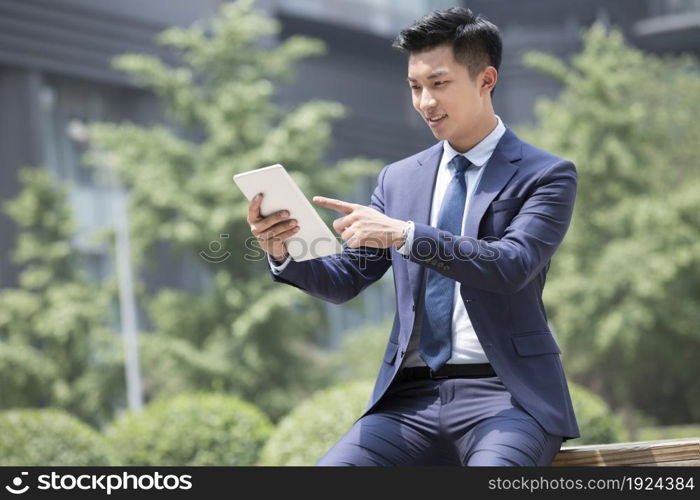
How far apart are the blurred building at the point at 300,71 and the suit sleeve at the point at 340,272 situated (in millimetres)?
14394

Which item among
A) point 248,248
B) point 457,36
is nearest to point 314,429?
point 457,36

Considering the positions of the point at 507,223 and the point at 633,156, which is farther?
the point at 633,156

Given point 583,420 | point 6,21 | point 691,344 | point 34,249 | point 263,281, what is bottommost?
point 583,420

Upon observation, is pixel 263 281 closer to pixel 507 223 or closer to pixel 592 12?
pixel 507 223

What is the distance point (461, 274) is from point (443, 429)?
0.44 metres

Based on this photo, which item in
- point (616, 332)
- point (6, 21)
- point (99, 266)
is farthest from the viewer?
point (99, 266)

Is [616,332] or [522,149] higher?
[616,332]

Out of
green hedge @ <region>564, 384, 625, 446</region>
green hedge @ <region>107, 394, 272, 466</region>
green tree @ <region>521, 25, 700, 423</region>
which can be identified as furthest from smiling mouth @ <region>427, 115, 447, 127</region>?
green tree @ <region>521, 25, 700, 423</region>

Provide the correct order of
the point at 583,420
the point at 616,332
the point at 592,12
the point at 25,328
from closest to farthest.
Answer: the point at 583,420 < the point at 616,332 < the point at 25,328 < the point at 592,12

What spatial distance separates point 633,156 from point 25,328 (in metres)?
10.3

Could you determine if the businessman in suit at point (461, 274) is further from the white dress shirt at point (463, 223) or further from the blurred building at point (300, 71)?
the blurred building at point (300, 71)

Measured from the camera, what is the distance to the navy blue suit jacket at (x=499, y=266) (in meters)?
2.57

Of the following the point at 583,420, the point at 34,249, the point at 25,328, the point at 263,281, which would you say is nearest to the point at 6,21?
the point at 34,249

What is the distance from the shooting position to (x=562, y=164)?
9.27ft
